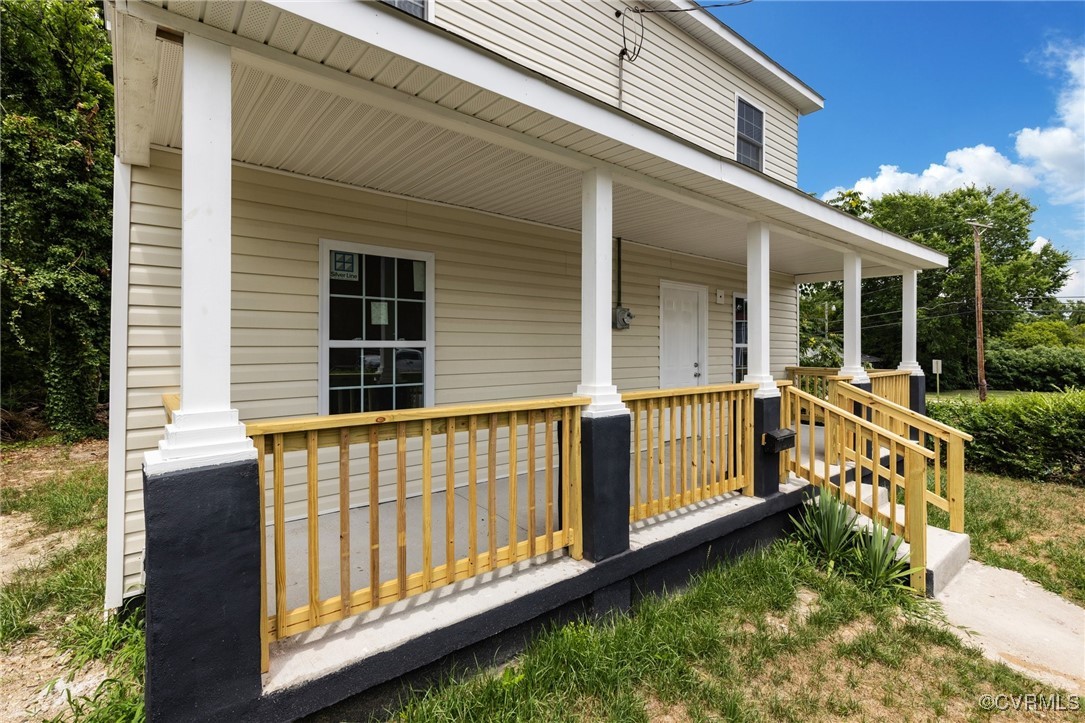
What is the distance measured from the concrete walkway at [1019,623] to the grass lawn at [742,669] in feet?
0.59

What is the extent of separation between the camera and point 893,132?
24000 millimetres

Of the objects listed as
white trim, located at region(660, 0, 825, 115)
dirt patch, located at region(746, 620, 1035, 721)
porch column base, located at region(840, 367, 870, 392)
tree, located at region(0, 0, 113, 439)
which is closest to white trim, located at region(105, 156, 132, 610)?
dirt patch, located at region(746, 620, 1035, 721)

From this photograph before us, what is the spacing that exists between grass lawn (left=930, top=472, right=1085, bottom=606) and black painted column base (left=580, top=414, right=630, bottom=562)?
10.8ft

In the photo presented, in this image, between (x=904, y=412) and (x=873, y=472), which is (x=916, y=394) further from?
(x=873, y=472)

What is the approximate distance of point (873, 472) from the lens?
371cm

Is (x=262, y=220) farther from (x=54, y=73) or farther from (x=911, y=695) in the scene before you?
(x=54, y=73)

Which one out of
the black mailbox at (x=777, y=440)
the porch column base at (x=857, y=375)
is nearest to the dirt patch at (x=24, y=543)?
the black mailbox at (x=777, y=440)

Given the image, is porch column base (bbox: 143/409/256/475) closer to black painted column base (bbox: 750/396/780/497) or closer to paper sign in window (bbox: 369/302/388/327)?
paper sign in window (bbox: 369/302/388/327)

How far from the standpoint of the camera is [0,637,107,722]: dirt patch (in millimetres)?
2184

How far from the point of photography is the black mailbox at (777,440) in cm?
390

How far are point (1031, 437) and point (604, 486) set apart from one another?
268 inches

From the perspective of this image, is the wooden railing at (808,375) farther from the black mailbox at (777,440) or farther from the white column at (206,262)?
the white column at (206,262)

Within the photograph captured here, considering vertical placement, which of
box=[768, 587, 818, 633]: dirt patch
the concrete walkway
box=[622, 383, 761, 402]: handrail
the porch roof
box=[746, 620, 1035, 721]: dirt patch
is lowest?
the concrete walkway

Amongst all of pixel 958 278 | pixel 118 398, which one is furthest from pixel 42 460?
pixel 958 278
